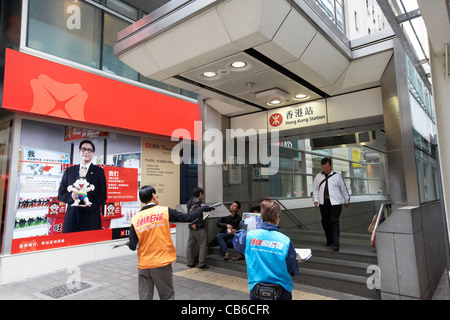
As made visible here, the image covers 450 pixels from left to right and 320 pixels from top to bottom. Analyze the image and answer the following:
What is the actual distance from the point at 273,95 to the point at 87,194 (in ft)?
Answer: 17.6

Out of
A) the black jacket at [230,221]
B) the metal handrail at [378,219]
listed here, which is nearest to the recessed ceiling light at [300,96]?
the metal handrail at [378,219]

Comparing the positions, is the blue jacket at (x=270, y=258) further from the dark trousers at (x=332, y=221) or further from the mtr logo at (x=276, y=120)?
the mtr logo at (x=276, y=120)

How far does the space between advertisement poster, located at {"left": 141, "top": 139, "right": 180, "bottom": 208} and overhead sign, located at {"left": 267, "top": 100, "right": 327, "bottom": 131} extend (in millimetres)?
4097

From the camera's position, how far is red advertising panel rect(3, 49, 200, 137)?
636 cm

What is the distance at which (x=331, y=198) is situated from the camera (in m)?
5.94

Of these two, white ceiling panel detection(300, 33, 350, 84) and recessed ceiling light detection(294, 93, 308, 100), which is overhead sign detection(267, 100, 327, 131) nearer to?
recessed ceiling light detection(294, 93, 308, 100)

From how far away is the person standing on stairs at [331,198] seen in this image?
589 cm

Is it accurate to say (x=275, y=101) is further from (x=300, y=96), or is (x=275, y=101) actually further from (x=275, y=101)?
(x=300, y=96)

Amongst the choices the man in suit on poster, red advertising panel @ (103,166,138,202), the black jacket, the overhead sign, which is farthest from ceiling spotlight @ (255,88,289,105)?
the man in suit on poster

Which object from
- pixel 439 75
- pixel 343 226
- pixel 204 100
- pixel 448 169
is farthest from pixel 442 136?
pixel 343 226

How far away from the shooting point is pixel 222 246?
6.98m

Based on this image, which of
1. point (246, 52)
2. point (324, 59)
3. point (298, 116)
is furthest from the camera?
point (298, 116)

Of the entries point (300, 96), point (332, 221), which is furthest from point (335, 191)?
point (300, 96)
